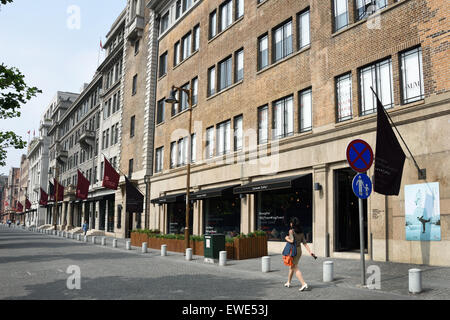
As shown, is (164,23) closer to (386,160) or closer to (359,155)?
(386,160)

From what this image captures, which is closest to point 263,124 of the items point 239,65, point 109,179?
point 239,65

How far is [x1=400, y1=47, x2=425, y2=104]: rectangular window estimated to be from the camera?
14664 mm

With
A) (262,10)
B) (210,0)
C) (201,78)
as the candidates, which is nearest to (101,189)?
(201,78)

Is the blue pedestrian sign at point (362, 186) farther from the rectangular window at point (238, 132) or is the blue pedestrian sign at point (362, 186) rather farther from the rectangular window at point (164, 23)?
the rectangular window at point (164, 23)

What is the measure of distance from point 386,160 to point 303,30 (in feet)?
32.2

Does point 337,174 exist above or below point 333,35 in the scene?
below

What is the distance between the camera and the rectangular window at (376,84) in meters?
15.8

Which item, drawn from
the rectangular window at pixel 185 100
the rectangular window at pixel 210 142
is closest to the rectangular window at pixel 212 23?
the rectangular window at pixel 185 100

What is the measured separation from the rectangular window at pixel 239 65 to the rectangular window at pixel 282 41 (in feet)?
10.3

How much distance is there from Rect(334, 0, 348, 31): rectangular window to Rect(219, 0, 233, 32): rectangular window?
9275 mm

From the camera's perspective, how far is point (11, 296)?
908 centimetres

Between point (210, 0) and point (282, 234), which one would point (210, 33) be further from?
point (282, 234)

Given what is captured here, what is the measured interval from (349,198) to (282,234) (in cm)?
381

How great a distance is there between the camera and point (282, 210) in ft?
67.2
